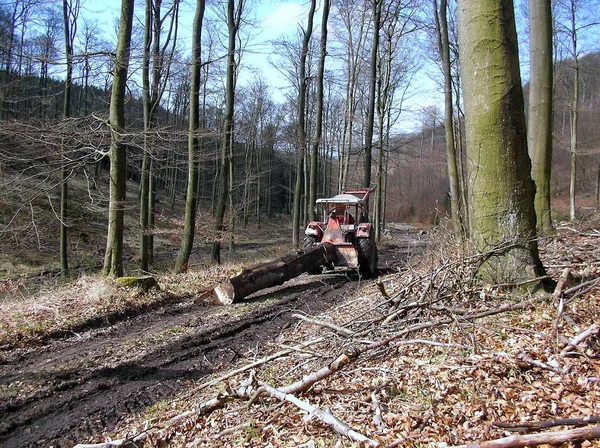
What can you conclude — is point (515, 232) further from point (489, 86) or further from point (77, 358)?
point (77, 358)

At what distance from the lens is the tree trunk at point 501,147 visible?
4508mm

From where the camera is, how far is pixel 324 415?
10.1 ft

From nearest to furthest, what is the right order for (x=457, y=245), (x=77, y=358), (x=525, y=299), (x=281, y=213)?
(x=525, y=299)
(x=457, y=245)
(x=77, y=358)
(x=281, y=213)

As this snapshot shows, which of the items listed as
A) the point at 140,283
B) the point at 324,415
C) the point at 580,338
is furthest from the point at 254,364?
the point at 140,283

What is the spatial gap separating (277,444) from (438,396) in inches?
47.0

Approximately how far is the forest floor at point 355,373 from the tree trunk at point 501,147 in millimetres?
309

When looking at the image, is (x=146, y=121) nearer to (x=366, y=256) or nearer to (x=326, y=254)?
(x=326, y=254)

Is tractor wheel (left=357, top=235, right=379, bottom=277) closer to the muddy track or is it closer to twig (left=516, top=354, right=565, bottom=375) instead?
the muddy track

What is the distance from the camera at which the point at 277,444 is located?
10.0 feet

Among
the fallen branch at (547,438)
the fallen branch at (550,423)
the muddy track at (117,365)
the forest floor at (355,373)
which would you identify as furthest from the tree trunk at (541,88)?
the fallen branch at (547,438)

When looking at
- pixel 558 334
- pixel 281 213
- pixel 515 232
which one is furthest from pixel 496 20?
pixel 281 213

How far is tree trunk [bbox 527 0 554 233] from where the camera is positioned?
340 inches

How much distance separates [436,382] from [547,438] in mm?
1151

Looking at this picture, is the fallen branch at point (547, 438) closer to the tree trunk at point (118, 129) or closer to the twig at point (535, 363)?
the twig at point (535, 363)
